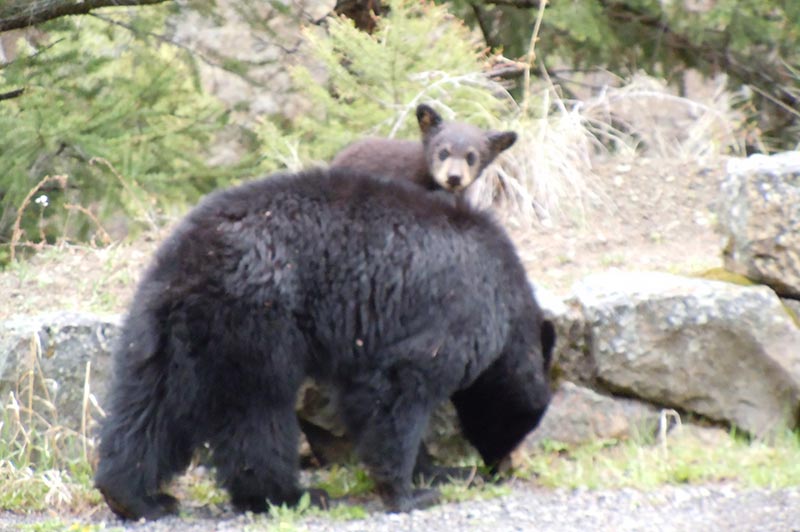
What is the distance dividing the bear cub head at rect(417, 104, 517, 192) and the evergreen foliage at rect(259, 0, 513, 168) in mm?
1062

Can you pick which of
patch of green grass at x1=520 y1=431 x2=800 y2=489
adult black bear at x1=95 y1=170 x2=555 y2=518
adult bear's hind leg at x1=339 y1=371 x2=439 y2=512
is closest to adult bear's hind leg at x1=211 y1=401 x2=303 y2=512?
adult black bear at x1=95 y1=170 x2=555 y2=518

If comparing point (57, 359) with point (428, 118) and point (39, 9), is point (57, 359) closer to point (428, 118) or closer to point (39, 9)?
point (428, 118)

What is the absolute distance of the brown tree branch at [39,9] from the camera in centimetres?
916

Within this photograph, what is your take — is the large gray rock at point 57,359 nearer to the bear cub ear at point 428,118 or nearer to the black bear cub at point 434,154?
the black bear cub at point 434,154

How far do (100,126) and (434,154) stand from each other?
391 cm

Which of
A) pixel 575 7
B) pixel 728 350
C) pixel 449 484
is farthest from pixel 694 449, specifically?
pixel 575 7

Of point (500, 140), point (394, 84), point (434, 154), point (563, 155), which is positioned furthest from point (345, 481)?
point (394, 84)

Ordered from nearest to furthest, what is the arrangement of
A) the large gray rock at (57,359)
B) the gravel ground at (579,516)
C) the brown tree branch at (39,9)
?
the gravel ground at (579,516) < the large gray rock at (57,359) < the brown tree branch at (39,9)

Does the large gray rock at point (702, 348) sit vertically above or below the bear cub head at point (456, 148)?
below

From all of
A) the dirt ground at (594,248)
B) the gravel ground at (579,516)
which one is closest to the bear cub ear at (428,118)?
the dirt ground at (594,248)

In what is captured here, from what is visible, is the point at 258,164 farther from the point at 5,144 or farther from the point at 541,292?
the point at 541,292

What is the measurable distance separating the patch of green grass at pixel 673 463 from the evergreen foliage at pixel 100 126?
4.73m

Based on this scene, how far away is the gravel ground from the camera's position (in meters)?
4.94

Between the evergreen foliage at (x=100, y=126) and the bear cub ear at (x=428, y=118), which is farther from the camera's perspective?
the evergreen foliage at (x=100, y=126)
